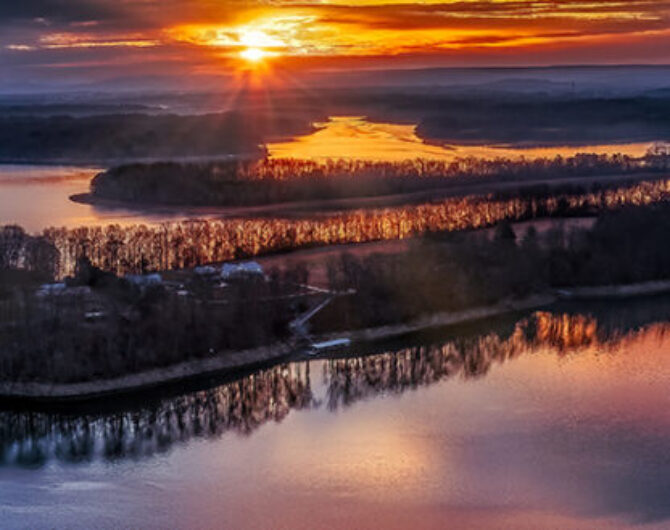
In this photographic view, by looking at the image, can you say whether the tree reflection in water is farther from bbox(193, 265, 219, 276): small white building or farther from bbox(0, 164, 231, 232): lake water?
bbox(0, 164, 231, 232): lake water

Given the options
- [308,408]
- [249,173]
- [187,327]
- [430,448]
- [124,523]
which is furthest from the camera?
[249,173]

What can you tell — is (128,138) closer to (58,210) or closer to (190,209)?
(58,210)

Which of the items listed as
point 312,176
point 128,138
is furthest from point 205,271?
point 128,138

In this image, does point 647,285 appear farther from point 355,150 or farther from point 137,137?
point 137,137

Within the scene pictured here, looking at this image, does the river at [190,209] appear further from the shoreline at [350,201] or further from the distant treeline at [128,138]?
the distant treeline at [128,138]

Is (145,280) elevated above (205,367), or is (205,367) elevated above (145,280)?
(145,280)

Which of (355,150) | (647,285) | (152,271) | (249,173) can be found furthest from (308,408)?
(355,150)
